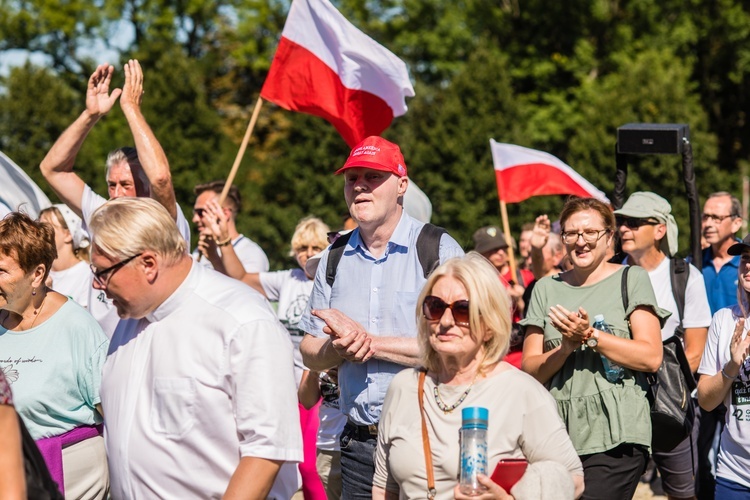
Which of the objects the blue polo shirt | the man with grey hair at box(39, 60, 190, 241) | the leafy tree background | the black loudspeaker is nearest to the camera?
the man with grey hair at box(39, 60, 190, 241)

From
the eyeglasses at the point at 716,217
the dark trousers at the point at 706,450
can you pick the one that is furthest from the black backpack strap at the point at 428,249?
the eyeglasses at the point at 716,217

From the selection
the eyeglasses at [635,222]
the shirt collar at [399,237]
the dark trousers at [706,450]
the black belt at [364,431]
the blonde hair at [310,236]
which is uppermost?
the shirt collar at [399,237]

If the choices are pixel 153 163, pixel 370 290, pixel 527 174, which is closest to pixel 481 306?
pixel 370 290

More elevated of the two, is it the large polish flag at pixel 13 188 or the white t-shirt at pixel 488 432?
the large polish flag at pixel 13 188

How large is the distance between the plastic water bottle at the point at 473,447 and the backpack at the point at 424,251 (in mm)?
1289

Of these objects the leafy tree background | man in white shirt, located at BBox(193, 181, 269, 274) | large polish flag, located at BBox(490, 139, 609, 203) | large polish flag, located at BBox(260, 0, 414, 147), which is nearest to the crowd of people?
man in white shirt, located at BBox(193, 181, 269, 274)

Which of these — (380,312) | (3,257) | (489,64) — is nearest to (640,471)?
(380,312)

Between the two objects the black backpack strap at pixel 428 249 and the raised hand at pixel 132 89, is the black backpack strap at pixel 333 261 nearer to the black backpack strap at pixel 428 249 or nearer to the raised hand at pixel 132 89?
the black backpack strap at pixel 428 249

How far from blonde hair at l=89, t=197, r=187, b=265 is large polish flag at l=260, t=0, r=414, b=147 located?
3960mm

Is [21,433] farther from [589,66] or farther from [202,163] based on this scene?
[589,66]

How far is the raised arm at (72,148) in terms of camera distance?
5297 millimetres

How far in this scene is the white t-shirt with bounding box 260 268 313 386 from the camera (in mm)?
6855

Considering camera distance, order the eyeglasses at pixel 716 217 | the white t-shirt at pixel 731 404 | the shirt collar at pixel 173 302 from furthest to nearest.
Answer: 1. the eyeglasses at pixel 716 217
2. the white t-shirt at pixel 731 404
3. the shirt collar at pixel 173 302

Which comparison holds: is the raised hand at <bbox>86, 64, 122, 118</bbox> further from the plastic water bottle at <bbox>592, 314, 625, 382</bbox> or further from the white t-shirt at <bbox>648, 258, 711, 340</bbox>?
the white t-shirt at <bbox>648, 258, 711, 340</bbox>
